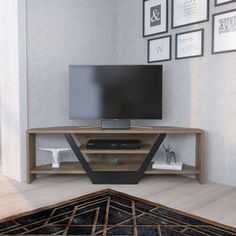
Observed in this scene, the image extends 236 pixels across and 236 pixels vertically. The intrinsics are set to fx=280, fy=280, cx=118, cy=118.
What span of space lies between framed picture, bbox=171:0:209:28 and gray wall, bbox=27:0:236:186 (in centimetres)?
6

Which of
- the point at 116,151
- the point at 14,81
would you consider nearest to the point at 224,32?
the point at 116,151

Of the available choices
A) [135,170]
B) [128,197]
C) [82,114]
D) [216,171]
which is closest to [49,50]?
[82,114]

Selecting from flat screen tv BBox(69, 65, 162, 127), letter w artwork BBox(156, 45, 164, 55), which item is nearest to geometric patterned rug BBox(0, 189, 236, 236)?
flat screen tv BBox(69, 65, 162, 127)

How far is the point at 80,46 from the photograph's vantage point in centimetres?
302

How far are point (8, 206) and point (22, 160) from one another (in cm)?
72

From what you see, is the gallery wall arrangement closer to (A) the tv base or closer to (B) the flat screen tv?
(B) the flat screen tv

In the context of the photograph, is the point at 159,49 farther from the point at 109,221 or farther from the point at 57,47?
the point at 109,221

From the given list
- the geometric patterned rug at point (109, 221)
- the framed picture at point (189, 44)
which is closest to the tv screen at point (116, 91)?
the framed picture at point (189, 44)

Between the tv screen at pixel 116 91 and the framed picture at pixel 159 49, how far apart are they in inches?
11.9

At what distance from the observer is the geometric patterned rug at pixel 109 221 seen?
1.62 m

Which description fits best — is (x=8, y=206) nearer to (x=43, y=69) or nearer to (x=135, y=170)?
(x=135, y=170)

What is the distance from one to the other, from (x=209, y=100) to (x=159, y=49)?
2.50 feet

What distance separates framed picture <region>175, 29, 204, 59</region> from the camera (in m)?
2.60

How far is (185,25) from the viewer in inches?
106
